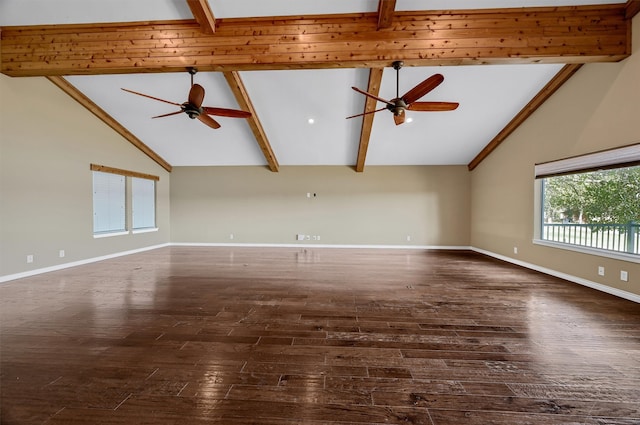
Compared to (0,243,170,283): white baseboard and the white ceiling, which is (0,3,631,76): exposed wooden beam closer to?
the white ceiling

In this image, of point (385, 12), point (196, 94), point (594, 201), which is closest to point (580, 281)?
point (594, 201)

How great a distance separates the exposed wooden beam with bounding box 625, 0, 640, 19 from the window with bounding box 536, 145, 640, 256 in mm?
1654

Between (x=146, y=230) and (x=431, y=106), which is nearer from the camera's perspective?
(x=431, y=106)

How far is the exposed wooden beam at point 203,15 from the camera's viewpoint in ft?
10.7

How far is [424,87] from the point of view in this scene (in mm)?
3197

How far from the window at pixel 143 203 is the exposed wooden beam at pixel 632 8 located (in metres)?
9.23

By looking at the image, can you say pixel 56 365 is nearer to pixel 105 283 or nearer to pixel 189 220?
pixel 105 283

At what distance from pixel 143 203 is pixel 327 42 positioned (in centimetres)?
631

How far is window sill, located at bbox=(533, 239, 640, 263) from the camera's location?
10.9 ft

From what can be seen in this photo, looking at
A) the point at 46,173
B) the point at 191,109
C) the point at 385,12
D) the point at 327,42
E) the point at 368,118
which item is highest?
the point at 385,12

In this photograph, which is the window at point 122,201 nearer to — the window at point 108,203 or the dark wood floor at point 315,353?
the window at point 108,203

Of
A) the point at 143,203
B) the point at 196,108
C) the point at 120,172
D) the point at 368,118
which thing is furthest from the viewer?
the point at 143,203

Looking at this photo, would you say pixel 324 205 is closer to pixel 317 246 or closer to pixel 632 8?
pixel 317 246

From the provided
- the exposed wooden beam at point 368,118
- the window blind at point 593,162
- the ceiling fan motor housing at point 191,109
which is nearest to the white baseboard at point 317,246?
the exposed wooden beam at point 368,118
